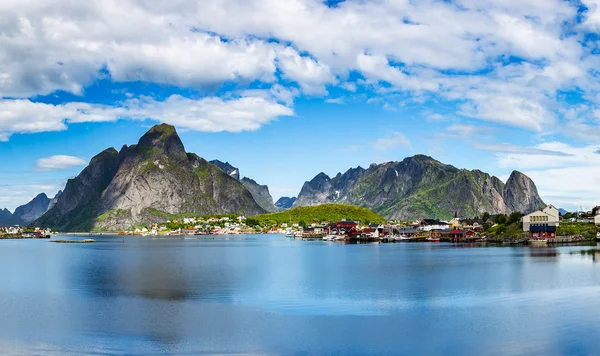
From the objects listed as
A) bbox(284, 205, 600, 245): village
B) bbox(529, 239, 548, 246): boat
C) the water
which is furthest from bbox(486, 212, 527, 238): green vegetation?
the water

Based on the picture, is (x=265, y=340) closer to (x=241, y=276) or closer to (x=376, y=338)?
(x=376, y=338)

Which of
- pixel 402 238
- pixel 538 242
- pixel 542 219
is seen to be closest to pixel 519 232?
pixel 542 219

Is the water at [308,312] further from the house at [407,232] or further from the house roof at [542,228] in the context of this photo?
the house at [407,232]

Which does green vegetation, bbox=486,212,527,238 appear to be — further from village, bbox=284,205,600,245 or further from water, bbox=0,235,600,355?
water, bbox=0,235,600,355

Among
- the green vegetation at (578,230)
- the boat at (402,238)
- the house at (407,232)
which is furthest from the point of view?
the house at (407,232)

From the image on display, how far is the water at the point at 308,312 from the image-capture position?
28000mm

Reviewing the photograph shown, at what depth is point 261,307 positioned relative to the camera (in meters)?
38.5

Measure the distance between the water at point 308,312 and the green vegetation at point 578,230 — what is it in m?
61.8

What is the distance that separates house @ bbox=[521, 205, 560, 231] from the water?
64.6m

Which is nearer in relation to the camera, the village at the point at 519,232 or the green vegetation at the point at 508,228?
the village at the point at 519,232

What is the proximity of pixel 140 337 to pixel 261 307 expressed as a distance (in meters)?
10.3

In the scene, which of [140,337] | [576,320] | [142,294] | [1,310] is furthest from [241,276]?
[576,320]

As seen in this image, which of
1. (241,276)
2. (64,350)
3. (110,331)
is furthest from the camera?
(241,276)

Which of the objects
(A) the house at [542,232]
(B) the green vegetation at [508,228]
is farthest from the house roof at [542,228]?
(B) the green vegetation at [508,228]
